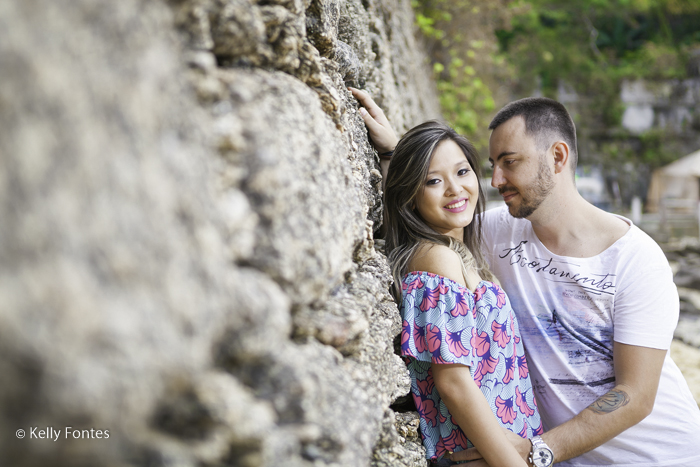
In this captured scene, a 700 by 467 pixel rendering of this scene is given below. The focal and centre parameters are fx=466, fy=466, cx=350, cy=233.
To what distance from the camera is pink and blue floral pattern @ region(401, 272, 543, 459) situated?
1.86 metres

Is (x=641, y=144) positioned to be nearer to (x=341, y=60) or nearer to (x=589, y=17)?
(x=589, y=17)

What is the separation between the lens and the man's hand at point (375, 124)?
7.41ft

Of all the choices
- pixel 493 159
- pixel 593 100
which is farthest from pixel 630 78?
pixel 493 159

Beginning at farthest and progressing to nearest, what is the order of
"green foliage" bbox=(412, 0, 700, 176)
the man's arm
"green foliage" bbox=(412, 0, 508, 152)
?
"green foliage" bbox=(412, 0, 700, 176) → "green foliage" bbox=(412, 0, 508, 152) → the man's arm

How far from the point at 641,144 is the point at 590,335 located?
24.5m

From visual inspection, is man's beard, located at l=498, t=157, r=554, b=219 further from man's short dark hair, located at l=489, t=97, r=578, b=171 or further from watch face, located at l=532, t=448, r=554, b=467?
watch face, located at l=532, t=448, r=554, b=467

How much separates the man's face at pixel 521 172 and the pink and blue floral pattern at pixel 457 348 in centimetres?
72

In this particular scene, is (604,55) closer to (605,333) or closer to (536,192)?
(536,192)

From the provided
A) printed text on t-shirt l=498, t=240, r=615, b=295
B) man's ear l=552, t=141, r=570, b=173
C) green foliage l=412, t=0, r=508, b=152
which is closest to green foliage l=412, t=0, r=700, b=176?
green foliage l=412, t=0, r=508, b=152

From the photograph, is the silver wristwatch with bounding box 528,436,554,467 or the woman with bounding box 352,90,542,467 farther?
the silver wristwatch with bounding box 528,436,554,467

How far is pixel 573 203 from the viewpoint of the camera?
2607 millimetres

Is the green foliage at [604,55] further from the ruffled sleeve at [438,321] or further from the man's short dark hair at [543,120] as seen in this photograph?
the ruffled sleeve at [438,321]

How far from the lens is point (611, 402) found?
2.18 metres
